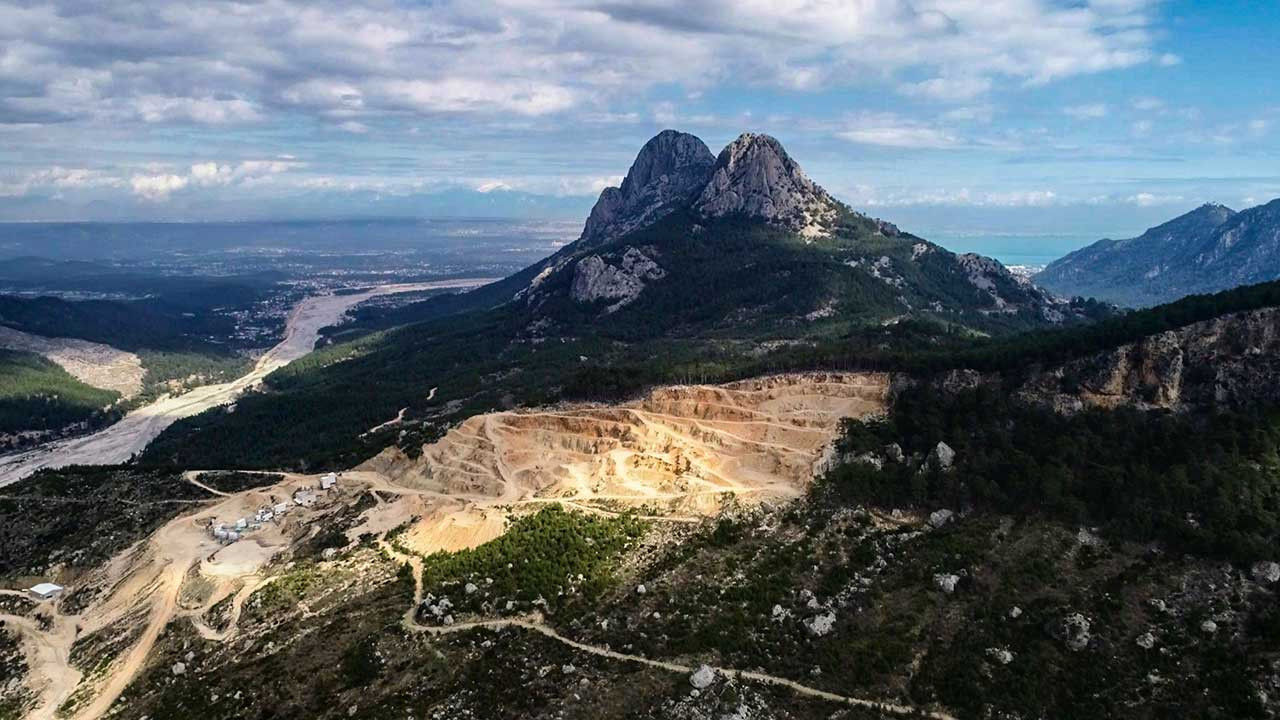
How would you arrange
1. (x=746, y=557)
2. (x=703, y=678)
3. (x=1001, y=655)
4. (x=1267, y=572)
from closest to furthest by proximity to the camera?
(x=703, y=678), (x=1001, y=655), (x=1267, y=572), (x=746, y=557)

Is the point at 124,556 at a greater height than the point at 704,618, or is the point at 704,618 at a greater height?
the point at 704,618

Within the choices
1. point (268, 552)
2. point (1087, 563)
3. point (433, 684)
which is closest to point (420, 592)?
point (433, 684)

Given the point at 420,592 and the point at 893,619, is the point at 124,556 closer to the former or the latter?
the point at 420,592

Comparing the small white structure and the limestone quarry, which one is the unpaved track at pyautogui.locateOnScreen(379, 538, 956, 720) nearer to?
the limestone quarry

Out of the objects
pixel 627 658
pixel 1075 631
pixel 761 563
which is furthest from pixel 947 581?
pixel 627 658

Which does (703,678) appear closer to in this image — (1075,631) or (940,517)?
(1075,631)

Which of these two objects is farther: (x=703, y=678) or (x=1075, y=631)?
(x=1075, y=631)
